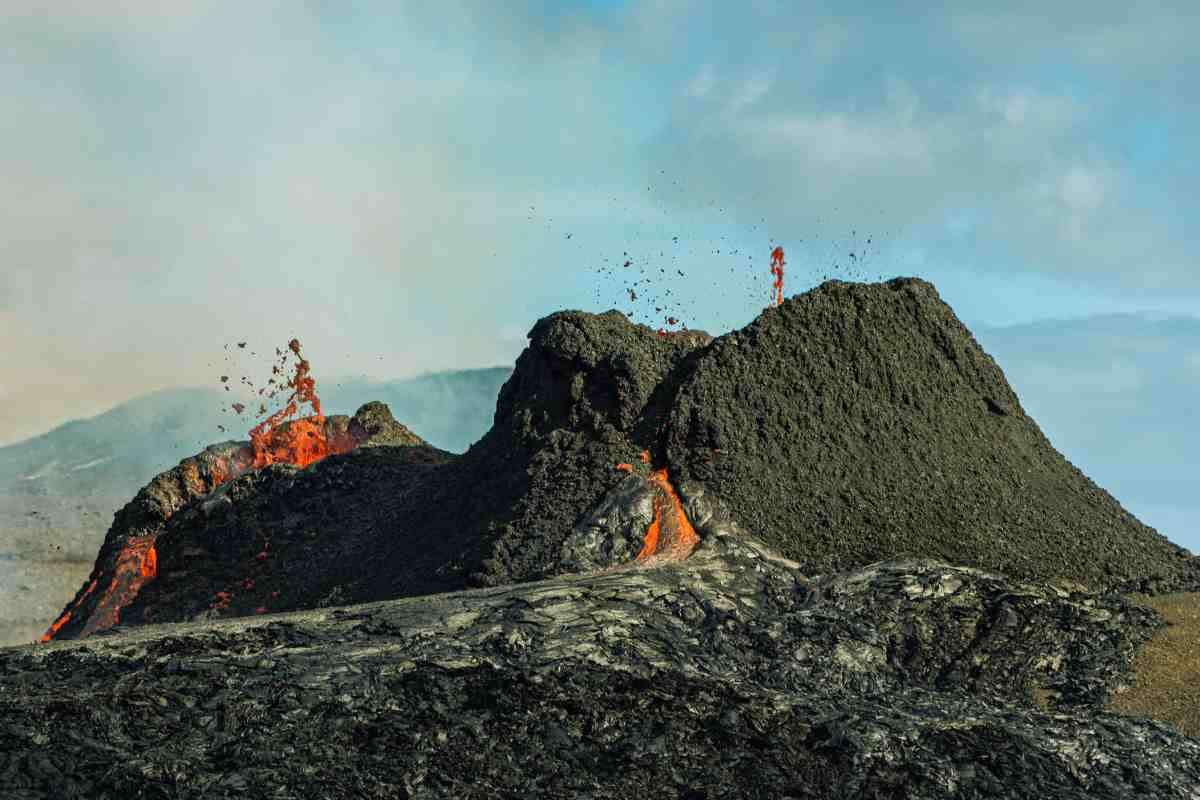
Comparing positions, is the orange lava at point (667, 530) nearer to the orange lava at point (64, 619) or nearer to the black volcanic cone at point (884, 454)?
the black volcanic cone at point (884, 454)

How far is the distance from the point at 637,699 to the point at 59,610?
21.6 m

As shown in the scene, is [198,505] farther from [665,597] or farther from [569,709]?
[569,709]

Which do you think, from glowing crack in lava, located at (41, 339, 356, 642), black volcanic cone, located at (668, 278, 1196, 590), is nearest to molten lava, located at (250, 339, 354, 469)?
glowing crack in lava, located at (41, 339, 356, 642)

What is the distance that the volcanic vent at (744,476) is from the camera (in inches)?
616

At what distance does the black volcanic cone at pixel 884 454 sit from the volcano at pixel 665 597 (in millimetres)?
48

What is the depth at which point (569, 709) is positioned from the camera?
10.6 metres

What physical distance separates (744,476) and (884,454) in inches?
86.2

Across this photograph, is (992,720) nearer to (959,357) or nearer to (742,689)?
(742,689)

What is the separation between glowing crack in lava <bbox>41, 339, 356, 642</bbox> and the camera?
2230 cm

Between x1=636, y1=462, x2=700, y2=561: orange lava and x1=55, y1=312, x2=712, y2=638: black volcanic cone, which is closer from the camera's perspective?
x1=636, y1=462, x2=700, y2=561: orange lava

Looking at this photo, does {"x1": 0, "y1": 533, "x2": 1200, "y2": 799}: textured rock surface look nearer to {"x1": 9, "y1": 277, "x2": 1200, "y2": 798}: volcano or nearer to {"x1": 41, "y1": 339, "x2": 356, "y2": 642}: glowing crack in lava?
{"x1": 9, "y1": 277, "x2": 1200, "y2": 798}: volcano

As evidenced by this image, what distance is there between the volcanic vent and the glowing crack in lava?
1.75 m

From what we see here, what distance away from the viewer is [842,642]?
12.8m

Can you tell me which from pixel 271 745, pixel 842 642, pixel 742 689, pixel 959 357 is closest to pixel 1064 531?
pixel 959 357
